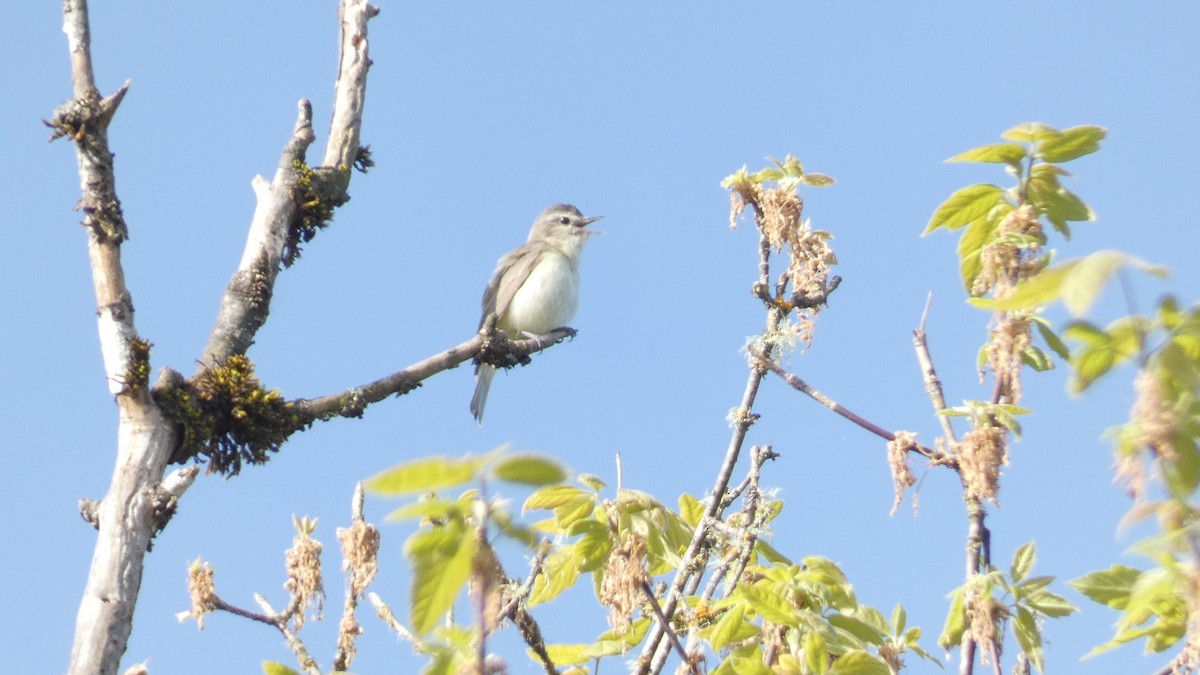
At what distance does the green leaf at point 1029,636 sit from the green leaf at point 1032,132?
4.34ft

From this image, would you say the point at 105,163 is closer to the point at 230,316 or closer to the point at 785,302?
the point at 230,316

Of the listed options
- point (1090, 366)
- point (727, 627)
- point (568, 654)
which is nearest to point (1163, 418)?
point (1090, 366)

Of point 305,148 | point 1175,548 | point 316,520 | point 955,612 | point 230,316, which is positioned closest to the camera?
point 1175,548

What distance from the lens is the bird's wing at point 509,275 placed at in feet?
43.3

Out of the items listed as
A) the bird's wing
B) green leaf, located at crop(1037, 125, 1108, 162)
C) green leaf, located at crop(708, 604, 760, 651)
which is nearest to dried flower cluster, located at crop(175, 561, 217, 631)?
green leaf, located at crop(708, 604, 760, 651)

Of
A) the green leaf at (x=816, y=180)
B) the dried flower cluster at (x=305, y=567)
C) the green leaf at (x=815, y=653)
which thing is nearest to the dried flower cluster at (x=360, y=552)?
the dried flower cluster at (x=305, y=567)

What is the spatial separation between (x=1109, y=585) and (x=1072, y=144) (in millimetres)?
1190

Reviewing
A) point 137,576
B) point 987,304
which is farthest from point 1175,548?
point 137,576

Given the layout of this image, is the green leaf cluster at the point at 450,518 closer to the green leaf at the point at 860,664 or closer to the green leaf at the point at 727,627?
the green leaf at the point at 860,664

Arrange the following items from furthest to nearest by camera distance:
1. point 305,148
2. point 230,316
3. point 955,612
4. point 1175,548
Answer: point 305,148 → point 230,316 → point 955,612 → point 1175,548

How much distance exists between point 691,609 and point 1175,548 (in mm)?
2888

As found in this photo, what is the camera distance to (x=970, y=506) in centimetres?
318

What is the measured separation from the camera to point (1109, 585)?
10.5ft

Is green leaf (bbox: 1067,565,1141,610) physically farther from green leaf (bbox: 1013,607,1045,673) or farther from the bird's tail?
the bird's tail
